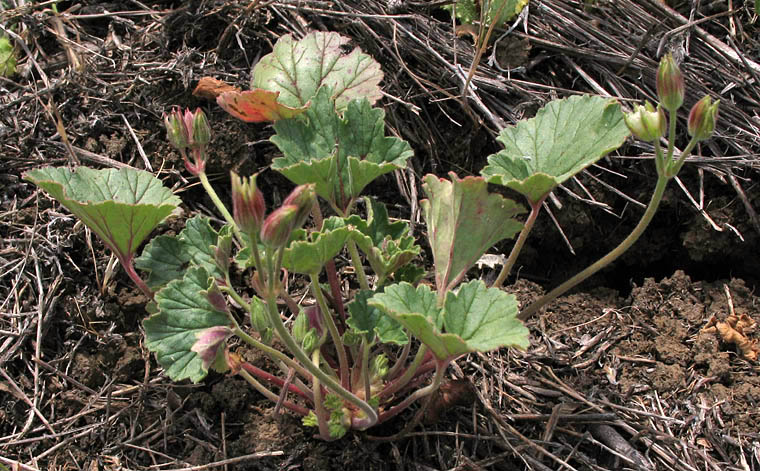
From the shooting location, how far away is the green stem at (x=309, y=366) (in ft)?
5.49

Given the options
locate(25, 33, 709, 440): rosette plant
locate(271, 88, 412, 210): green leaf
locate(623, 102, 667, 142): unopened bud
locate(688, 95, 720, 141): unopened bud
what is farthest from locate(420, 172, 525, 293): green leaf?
locate(688, 95, 720, 141): unopened bud

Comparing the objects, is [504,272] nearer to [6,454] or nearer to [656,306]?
[656,306]

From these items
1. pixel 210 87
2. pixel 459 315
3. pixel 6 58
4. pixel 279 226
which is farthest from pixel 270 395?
pixel 6 58

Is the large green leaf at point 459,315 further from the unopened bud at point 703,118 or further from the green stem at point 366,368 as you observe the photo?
the unopened bud at point 703,118

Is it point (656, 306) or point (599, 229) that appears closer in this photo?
point (656, 306)

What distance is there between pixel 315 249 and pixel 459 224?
20.2 inches

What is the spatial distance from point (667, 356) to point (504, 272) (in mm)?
788

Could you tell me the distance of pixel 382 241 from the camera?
225cm

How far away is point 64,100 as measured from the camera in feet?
9.93

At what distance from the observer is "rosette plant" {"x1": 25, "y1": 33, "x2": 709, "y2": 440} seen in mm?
1866

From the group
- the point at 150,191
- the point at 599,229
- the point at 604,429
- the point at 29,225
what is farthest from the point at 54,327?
the point at 599,229

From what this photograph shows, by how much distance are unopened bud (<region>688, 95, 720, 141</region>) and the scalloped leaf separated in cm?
117

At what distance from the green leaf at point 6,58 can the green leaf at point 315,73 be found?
1219 millimetres

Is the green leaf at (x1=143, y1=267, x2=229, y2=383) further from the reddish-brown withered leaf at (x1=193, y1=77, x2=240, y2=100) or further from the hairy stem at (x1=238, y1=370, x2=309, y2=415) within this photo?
the reddish-brown withered leaf at (x1=193, y1=77, x2=240, y2=100)
